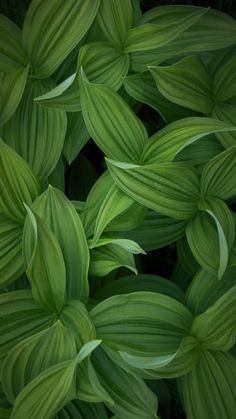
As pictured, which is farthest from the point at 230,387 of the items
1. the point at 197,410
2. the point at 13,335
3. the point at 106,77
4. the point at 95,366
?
the point at 106,77

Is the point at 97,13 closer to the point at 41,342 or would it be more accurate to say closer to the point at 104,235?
the point at 104,235

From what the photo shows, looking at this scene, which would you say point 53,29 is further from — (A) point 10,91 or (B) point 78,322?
(B) point 78,322

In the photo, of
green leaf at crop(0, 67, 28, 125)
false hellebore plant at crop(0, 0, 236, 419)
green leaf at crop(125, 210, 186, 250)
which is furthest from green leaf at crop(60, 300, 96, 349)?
green leaf at crop(0, 67, 28, 125)

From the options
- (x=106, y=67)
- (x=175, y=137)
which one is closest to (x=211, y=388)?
(x=175, y=137)

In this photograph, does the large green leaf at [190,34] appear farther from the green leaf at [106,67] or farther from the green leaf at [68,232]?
the green leaf at [68,232]

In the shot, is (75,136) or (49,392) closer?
(49,392)

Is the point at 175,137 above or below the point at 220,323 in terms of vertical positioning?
above

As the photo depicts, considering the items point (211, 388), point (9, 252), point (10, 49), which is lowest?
point (211, 388)

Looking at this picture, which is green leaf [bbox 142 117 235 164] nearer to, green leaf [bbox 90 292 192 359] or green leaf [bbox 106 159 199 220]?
green leaf [bbox 106 159 199 220]
